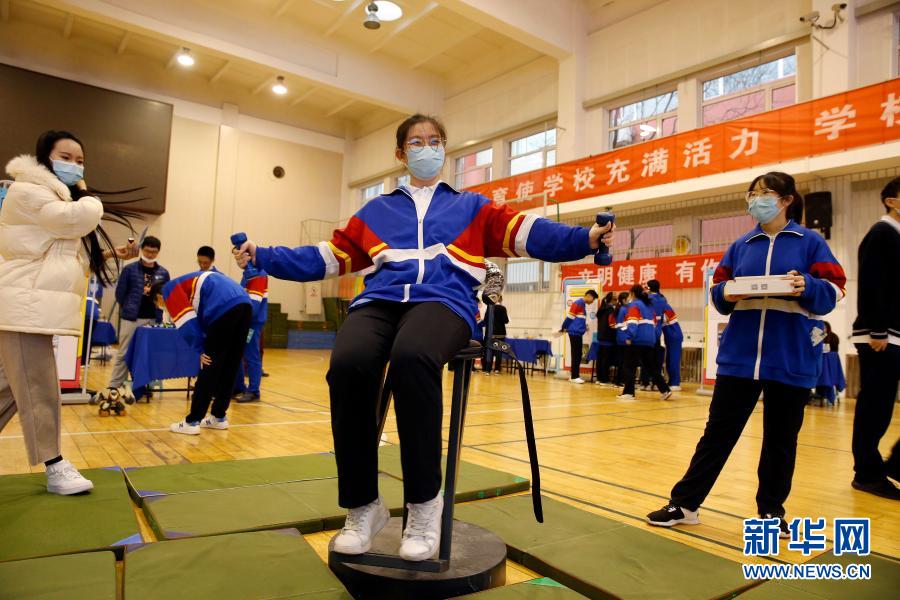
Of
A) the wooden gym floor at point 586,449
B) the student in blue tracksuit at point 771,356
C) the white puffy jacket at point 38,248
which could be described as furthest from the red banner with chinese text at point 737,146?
the white puffy jacket at point 38,248

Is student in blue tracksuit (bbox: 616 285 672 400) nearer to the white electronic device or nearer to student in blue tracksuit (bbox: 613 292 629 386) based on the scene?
student in blue tracksuit (bbox: 613 292 629 386)

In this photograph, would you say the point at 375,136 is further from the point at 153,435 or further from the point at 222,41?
the point at 153,435

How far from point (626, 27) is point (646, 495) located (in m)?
10.7

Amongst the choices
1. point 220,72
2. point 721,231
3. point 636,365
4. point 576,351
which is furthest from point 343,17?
point 636,365

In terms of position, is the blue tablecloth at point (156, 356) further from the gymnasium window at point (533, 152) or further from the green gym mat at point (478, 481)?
the gymnasium window at point (533, 152)

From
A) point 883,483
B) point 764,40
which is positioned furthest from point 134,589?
point 764,40

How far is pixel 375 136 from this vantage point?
17156 mm

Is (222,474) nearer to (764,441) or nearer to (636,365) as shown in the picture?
(764,441)

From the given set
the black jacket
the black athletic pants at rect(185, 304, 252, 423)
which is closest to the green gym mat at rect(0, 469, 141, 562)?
the black athletic pants at rect(185, 304, 252, 423)

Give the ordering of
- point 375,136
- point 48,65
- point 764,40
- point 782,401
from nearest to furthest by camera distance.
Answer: point 782,401, point 764,40, point 48,65, point 375,136

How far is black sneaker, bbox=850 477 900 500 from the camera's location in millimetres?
2824

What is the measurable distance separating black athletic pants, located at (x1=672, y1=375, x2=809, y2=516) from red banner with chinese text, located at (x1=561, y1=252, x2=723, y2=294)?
7.23 m

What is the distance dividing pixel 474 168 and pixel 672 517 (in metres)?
12.9

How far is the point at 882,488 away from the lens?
2.86m
